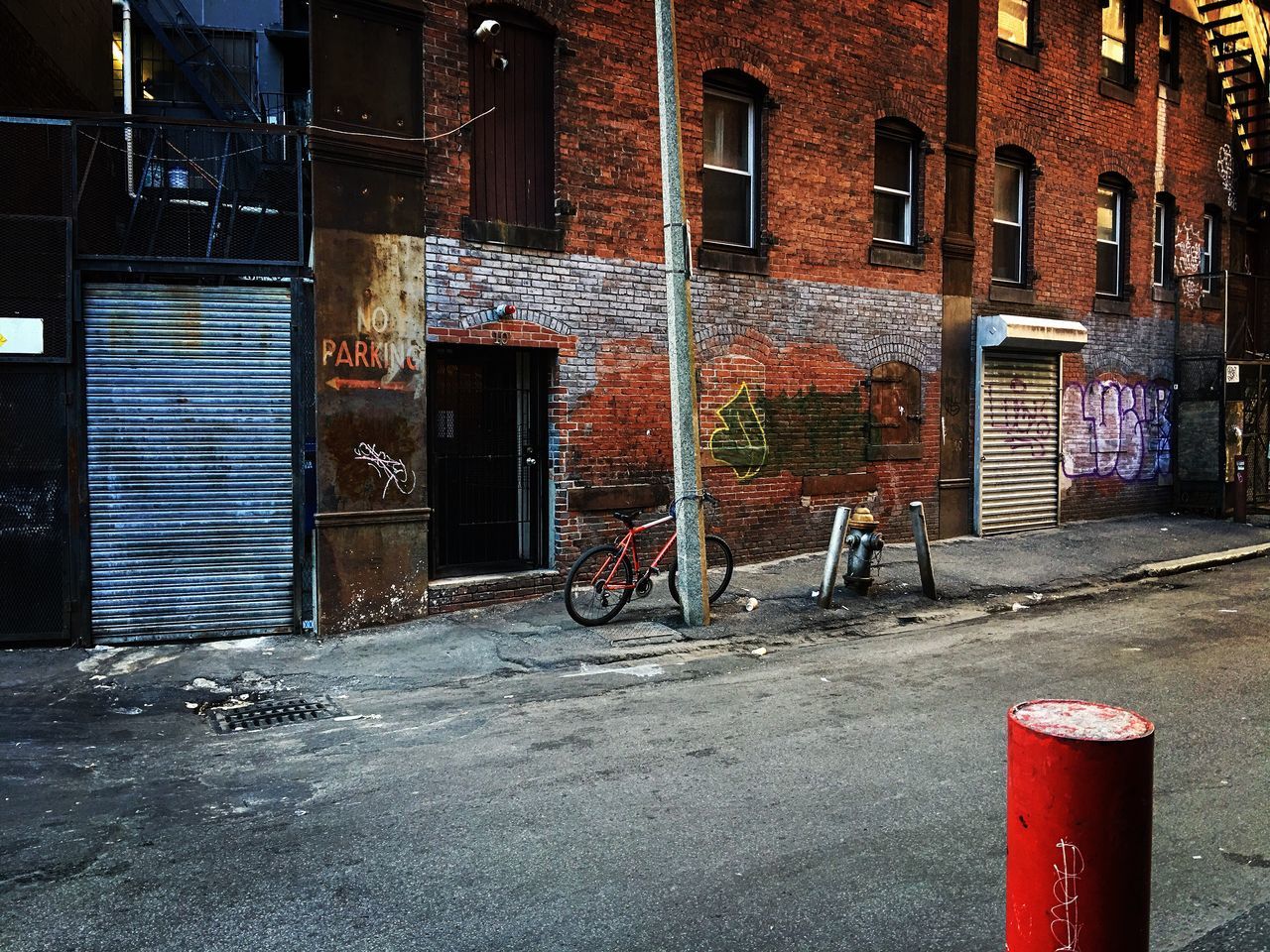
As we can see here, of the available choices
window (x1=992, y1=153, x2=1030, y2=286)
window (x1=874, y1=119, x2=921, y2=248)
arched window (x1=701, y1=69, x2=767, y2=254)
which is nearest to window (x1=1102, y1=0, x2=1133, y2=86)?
window (x1=992, y1=153, x2=1030, y2=286)

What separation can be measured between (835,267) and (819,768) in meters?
8.80

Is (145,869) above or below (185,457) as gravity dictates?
below

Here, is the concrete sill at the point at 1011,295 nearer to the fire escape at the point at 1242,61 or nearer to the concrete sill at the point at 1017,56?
the concrete sill at the point at 1017,56

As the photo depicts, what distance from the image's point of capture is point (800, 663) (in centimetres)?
779

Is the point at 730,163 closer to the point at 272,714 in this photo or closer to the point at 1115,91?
the point at 272,714

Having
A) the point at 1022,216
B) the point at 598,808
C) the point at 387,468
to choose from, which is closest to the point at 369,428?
the point at 387,468

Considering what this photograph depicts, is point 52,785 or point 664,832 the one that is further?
point 52,785

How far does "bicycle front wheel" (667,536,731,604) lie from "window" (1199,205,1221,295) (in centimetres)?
1430

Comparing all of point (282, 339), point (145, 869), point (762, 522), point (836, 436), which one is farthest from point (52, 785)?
point (836, 436)

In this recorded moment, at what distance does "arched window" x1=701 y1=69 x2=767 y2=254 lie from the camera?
11.5 meters

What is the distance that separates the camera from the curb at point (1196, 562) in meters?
12.3

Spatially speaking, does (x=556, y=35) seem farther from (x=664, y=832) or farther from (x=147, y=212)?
(x=664, y=832)

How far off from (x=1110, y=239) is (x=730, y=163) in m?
8.82

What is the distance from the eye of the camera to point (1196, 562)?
12.9 meters
